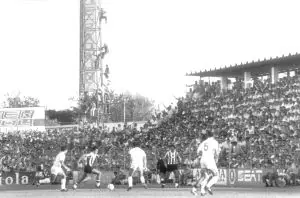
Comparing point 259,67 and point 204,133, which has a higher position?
point 259,67

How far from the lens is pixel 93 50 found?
79312mm

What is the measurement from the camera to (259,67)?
52.3m

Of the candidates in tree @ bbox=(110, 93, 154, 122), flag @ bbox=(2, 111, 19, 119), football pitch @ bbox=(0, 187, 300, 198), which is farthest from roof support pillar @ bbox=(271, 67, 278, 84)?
tree @ bbox=(110, 93, 154, 122)

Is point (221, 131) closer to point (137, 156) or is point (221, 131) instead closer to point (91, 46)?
point (137, 156)

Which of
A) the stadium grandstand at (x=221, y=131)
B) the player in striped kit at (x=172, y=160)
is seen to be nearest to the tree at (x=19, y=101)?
the stadium grandstand at (x=221, y=131)

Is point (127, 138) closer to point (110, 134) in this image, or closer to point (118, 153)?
point (110, 134)

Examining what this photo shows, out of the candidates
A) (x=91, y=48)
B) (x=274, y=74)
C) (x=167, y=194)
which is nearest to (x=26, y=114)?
(x=91, y=48)

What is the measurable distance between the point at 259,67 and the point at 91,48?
31.3 meters

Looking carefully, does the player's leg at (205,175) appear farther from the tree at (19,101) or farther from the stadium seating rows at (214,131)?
the tree at (19,101)

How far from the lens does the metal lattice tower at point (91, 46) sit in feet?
255

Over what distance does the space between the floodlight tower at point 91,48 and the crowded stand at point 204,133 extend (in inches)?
885

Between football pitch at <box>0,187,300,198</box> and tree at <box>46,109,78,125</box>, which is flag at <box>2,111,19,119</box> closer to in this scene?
football pitch at <box>0,187,300,198</box>

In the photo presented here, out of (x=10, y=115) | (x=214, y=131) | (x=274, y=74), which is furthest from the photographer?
(x=10, y=115)

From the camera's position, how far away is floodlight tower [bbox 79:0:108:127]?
77.9 m
